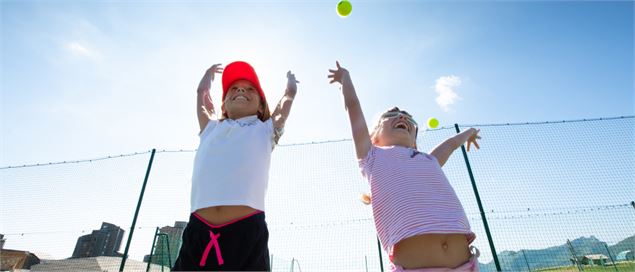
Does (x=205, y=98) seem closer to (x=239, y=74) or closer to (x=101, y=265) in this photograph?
(x=239, y=74)

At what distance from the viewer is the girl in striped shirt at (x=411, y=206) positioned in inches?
57.7

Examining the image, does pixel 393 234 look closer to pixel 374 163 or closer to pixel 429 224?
pixel 429 224

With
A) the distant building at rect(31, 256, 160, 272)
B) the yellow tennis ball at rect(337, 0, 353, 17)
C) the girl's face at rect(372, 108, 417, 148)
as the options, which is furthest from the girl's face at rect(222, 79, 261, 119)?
the distant building at rect(31, 256, 160, 272)

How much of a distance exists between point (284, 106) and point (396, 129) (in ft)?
2.58

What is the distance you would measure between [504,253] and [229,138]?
4464 millimetres

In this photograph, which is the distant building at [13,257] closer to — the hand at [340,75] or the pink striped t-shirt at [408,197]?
the hand at [340,75]

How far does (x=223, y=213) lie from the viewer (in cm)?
A: 154

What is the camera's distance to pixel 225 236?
1.45 meters

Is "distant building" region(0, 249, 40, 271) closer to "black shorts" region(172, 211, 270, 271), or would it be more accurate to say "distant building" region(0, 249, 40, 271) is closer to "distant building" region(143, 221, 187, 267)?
"distant building" region(143, 221, 187, 267)

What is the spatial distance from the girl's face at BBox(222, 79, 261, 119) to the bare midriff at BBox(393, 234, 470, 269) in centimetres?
126

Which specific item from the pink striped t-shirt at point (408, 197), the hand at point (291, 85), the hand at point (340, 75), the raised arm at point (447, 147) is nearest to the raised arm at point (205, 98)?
the hand at point (291, 85)

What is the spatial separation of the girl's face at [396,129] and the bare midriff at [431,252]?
0.80 meters

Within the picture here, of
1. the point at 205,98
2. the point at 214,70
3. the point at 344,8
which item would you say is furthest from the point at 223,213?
the point at 344,8

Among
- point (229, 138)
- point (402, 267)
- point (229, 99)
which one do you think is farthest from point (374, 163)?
point (229, 99)
